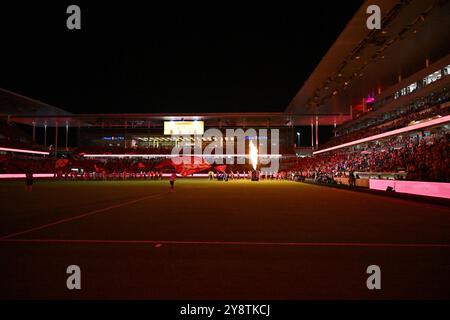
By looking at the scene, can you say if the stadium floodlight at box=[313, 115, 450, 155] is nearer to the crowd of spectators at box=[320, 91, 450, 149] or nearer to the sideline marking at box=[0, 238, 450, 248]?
the crowd of spectators at box=[320, 91, 450, 149]

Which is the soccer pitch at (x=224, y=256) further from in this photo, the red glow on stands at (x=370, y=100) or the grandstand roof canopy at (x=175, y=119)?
the grandstand roof canopy at (x=175, y=119)

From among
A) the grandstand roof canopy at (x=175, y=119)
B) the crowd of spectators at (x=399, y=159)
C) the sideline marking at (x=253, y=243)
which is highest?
the grandstand roof canopy at (x=175, y=119)

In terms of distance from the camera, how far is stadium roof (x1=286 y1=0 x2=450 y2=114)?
73.5 ft

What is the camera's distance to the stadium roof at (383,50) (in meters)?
22.4

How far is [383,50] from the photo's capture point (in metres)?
29.7

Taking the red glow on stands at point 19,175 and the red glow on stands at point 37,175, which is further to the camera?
the red glow on stands at point 37,175

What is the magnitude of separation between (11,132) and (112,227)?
229ft

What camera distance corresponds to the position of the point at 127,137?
81500 mm

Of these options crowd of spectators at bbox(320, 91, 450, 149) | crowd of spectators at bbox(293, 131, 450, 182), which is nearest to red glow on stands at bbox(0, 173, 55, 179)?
crowd of spectators at bbox(293, 131, 450, 182)

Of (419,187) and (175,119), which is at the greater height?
(175,119)

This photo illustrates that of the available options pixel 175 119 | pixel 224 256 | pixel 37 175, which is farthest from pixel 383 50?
pixel 37 175

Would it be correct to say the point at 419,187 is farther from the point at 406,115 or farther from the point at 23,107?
the point at 23,107

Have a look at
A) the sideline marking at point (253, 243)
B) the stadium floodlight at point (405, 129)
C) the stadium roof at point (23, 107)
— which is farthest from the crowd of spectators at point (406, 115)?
the stadium roof at point (23, 107)
